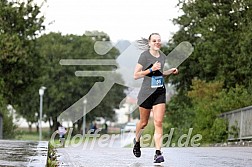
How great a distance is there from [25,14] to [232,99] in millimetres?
14277

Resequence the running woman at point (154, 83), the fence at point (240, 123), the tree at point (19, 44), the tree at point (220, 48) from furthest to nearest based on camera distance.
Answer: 1. the tree at point (19, 44)
2. the tree at point (220, 48)
3. the fence at point (240, 123)
4. the running woman at point (154, 83)

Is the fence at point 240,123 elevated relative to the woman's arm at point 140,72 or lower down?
lower down

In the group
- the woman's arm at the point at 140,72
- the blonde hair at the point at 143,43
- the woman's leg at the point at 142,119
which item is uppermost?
the blonde hair at the point at 143,43

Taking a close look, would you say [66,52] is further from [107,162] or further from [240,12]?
[107,162]

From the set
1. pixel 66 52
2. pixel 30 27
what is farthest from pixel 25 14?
pixel 66 52

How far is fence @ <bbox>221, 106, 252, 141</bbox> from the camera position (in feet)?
86.0

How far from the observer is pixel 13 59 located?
129 ft

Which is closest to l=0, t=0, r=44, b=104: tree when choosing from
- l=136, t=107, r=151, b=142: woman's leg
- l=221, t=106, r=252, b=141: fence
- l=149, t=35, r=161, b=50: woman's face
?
l=221, t=106, r=252, b=141: fence

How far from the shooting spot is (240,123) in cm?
2797

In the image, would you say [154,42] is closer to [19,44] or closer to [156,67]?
[156,67]

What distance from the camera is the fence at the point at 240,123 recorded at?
26.2 m

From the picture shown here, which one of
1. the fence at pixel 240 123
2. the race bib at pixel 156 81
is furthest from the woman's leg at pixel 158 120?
the fence at pixel 240 123

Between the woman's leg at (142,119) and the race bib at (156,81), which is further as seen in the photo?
the woman's leg at (142,119)

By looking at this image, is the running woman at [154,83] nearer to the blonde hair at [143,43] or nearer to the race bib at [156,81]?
the race bib at [156,81]
